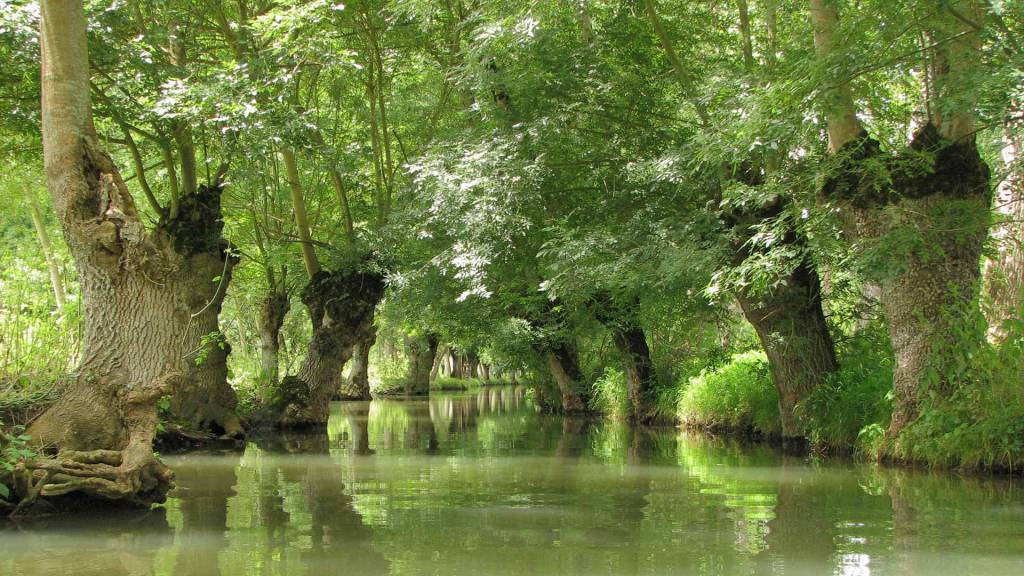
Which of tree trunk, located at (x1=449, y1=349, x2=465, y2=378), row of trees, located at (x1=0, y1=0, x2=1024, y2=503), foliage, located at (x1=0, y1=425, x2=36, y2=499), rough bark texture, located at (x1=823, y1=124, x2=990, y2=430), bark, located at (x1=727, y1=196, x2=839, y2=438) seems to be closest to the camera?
foliage, located at (x1=0, y1=425, x2=36, y2=499)

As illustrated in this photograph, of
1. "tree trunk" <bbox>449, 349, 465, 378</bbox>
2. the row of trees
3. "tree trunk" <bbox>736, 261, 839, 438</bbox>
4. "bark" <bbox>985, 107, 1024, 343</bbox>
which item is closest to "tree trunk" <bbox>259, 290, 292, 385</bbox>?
the row of trees

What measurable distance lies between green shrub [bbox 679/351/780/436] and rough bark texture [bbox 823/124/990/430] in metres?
4.55

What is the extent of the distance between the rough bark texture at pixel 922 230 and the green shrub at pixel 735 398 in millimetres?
4553

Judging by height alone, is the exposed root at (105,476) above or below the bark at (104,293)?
below

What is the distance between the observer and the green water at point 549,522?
5230mm

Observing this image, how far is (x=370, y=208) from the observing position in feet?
67.5

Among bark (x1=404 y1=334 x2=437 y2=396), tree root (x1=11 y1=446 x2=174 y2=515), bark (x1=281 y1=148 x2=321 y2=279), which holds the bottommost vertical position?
tree root (x1=11 y1=446 x2=174 y2=515)

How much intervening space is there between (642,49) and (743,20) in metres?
1.97

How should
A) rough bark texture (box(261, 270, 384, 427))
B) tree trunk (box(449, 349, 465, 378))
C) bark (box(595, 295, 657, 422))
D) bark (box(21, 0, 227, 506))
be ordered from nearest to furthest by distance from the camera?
bark (box(21, 0, 227, 506)), rough bark texture (box(261, 270, 384, 427)), bark (box(595, 295, 657, 422)), tree trunk (box(449, 349, 465, 378))

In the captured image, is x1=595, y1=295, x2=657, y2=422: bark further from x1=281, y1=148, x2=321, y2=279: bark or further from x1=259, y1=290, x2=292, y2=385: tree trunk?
x1=259, y1=290, x2=292, y2=385: tree trunk

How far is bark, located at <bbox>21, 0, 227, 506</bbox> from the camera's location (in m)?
7.72

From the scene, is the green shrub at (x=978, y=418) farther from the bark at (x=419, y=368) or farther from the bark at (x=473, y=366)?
the bark at (x=473, y=366)

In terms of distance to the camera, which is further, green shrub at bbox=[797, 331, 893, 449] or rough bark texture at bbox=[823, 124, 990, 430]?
green shrub at bbox=[797, 331, 893, 449]

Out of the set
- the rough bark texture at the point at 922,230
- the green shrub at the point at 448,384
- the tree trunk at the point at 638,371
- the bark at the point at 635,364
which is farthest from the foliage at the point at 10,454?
the green shrub at the point at 448,384
